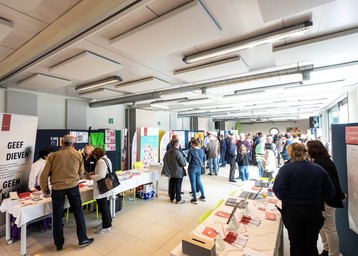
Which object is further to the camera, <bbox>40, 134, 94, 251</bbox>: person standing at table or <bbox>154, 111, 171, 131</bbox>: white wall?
<bbox>154, 111, 171, 131</bbox>: white wall

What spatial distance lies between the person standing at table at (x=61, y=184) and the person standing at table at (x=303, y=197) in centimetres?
269

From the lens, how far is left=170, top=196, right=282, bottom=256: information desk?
1503 mm

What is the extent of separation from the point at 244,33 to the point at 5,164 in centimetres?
428

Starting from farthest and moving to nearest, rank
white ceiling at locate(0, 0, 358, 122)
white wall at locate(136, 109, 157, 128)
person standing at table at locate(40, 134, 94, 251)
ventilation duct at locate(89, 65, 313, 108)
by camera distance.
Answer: white wall at locate(136, 109, 157, 128)
ventilation duct at locate(89, 65, 313, 108)
person standing at table at locate(40, 134, 94, 251)
white ceiling at locate(0, 0, 358, 122)

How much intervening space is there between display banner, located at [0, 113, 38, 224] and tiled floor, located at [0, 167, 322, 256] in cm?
88

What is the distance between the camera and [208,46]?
2.59 m

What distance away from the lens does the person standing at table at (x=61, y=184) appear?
2.56 metres

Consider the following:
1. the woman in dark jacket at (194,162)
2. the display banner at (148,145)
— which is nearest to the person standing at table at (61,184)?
the woman in dark jacket at (194,162)

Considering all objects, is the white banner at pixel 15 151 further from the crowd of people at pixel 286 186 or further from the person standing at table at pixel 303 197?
the person standing at table at pixel 303 197

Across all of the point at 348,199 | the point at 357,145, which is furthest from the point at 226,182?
the point at 357,145

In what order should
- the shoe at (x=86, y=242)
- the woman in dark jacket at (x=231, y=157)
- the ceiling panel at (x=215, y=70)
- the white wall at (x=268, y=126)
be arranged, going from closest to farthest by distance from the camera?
the shoe at (x=86, y=242) → the ceiling panel at (x=215, y=70) → the woman in dark jacket at (x=231, y=157) → the white wall at (x=268, y=126)

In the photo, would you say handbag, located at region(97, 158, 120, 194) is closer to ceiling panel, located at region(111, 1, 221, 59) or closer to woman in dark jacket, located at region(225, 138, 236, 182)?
ceiling panel, located at region(111, 1, 221, 59)

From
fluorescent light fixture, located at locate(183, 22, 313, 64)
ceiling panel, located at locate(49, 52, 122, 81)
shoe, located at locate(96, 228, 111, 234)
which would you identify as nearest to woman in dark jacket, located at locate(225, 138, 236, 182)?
fluorescent light fixture, located at locate(183, 22, 313, 64)

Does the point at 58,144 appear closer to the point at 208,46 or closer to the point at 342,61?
the point at 208,46
